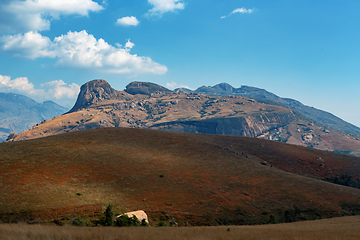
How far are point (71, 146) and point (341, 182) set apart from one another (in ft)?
296

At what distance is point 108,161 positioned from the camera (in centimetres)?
6288

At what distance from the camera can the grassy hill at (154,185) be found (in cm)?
4156

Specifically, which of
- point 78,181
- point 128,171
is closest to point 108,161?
point 128,171

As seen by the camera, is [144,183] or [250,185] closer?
[144,183]

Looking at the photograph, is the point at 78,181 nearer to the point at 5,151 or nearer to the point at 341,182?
the point at 5,151

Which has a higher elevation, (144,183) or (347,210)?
(144,183)

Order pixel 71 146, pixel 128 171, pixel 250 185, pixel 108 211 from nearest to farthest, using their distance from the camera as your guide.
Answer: pixel 108 211
pixel 128 171
pixel 250 185
pixel 71 146

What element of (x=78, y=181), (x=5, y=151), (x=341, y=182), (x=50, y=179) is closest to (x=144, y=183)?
(x=78, y=181)

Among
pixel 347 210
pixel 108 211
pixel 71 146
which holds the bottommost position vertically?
pixel 347 210

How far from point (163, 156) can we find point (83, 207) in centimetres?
3782

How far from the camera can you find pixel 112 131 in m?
104

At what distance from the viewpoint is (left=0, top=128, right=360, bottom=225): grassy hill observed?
41559mm

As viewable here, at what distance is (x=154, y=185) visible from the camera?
52.6 m

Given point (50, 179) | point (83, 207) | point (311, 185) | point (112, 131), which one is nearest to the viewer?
point (83, 207)
